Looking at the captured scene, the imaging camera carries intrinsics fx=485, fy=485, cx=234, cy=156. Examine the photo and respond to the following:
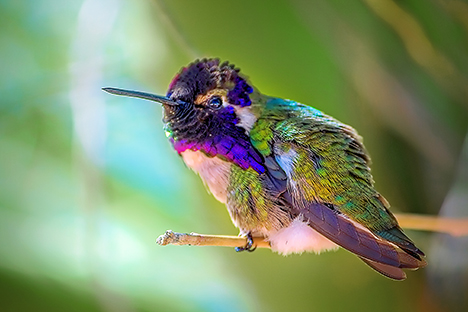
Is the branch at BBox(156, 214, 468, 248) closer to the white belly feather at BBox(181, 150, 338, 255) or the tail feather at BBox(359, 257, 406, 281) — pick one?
the white belly feather at BBox(181, 150, 338, 255)

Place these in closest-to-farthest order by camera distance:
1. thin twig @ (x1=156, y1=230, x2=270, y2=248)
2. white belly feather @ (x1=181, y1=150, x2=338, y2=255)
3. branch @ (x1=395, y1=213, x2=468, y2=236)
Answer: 1. thin twig @ (x1=156, y1=230, x2=270, y2=248)
2. white belly feather @ (x1=181, y1=150, x2=338, y2=255)
3. branch @ (x1=395, y1=213, x2=468, y2=236)

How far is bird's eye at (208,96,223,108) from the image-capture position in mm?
1144

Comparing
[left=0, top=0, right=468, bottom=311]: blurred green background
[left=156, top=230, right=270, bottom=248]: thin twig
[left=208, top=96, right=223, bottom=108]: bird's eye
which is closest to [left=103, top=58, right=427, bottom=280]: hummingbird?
[left=208, top=96, right=223, bottom=108]: bird's eye

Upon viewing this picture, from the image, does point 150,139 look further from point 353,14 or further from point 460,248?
point 460,248

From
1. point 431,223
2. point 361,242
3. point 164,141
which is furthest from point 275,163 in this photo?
point 164,141

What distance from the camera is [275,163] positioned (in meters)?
1.06

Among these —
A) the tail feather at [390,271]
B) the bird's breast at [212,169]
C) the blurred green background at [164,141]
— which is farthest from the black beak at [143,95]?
the blurred green background at [164,141]

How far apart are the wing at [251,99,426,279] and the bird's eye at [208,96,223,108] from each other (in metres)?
0.10

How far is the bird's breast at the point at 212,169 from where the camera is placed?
1.13 m

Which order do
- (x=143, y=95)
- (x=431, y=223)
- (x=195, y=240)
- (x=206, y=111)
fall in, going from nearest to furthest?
(x=195, y=240) < (x=143, y=95) < (x=206, y=111) < (x=431, y=223)

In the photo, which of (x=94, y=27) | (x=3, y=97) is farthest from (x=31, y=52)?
(x=94, y=27)

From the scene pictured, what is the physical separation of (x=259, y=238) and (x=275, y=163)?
0.69ft

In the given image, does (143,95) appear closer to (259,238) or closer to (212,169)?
(212,169)

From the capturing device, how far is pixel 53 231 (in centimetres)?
186
